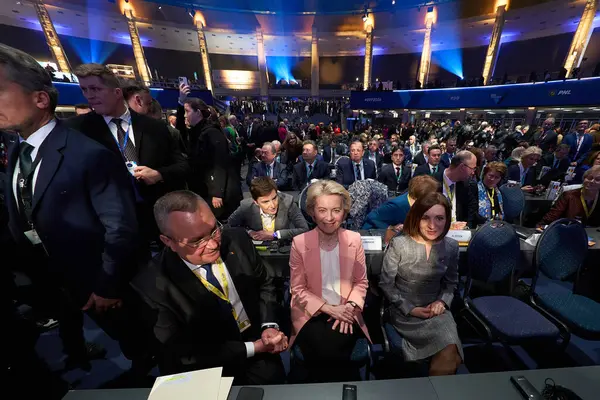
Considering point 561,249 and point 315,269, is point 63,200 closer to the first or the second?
point 315,269

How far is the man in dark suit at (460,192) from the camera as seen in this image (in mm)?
3122

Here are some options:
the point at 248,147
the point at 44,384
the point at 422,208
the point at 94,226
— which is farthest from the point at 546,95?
the point at 44,384

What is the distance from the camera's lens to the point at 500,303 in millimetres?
2178

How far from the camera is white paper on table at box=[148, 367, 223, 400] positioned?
3.16 feet

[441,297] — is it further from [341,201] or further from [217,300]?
[217,300]

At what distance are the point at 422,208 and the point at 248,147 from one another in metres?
7.09

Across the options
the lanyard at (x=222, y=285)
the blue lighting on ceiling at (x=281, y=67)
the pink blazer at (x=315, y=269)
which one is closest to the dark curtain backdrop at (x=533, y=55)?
the blue lighting on ceiling at (x=281, y=67)

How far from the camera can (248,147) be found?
8.27 m

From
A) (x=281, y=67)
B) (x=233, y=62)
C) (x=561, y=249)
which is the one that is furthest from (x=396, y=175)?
(x=281, y=67)

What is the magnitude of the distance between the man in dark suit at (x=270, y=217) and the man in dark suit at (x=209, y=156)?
0.80m

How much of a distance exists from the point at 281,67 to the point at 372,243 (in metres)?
31.7

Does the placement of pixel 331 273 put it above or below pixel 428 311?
above

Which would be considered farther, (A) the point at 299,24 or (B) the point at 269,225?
(A) the point at 299,24

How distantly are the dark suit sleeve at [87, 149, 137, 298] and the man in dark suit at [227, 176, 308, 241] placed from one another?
1197mm
